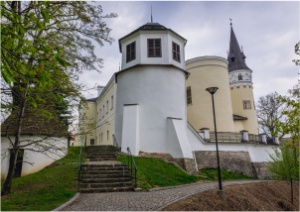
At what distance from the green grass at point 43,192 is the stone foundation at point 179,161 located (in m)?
5.34

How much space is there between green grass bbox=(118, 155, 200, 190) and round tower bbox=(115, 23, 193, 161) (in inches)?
63.6

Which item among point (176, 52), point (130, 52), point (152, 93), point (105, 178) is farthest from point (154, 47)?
point (105, 178)

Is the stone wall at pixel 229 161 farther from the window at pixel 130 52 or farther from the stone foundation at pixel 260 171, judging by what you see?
the window at pixel 130 52

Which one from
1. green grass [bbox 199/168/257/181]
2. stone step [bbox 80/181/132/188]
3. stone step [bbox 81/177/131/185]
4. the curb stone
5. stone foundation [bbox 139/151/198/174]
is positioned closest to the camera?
the curb stone

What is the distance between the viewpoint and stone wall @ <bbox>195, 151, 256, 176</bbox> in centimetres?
1817

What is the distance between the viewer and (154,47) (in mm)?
18453

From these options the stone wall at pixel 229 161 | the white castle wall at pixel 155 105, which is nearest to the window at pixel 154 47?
the white castle wall at pixel 155 105

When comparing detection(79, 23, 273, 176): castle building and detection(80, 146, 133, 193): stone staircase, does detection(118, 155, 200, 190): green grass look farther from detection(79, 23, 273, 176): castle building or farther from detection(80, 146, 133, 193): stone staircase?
detection(79, 23, 273, 176): castle building

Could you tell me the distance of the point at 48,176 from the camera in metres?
11.3

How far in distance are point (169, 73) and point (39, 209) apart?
1327 cm

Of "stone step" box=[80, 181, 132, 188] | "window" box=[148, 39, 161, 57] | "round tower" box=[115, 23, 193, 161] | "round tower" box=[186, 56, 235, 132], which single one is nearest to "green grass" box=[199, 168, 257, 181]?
"round tower" box=[115, 23, 193, 161]

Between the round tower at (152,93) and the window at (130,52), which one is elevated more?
the window at (130,52)

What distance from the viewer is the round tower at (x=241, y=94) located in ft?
96.2

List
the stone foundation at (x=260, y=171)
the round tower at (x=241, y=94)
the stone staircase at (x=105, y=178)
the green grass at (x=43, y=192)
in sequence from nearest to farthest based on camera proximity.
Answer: the green grass at (x=43, y=192) < the stone staircase at (x=105, y=178) < the stone foundation at (x=260, y=171) < the round tower at (x=241, y=94)
